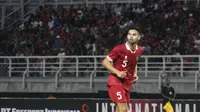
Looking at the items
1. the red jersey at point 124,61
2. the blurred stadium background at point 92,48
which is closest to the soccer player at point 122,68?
the red jersey at point 124,61

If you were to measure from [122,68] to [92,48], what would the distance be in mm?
15607

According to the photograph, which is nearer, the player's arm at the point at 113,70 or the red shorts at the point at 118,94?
the player's arm at the point at 113,70

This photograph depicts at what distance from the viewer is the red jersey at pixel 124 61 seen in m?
9.26

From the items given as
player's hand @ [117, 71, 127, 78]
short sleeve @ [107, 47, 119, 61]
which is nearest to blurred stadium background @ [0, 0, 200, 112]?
short sleeve @ [107, 47, 119, 61]

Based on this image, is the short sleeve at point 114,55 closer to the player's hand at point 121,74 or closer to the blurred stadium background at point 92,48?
the player's hand at point 121,74

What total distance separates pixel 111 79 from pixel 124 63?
0.32 meters

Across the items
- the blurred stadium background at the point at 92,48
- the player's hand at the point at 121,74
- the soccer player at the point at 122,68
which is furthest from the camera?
the blurred stadium background at the point at 92,48

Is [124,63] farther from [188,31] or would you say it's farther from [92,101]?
[188,31]

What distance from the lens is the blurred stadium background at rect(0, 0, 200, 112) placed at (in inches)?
823

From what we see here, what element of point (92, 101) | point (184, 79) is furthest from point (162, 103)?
point (184, 79)

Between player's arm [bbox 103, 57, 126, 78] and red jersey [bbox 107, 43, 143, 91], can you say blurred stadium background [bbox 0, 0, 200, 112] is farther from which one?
player's arm [bbox 103, 57, 126, 78]

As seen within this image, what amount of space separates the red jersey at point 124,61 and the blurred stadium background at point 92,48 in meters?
7.74

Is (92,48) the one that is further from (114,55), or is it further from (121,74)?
(121,74)

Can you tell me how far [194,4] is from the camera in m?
27.1
